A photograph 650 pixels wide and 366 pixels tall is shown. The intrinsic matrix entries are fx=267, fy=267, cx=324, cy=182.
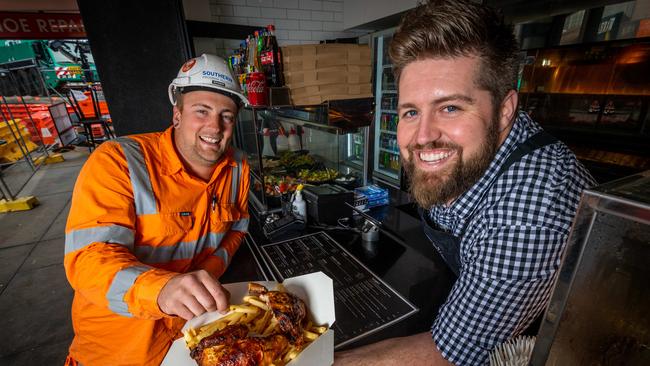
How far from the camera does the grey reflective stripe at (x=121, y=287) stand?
0.99 metres

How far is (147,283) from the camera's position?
0.95 m

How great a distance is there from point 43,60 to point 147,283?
15.4 m

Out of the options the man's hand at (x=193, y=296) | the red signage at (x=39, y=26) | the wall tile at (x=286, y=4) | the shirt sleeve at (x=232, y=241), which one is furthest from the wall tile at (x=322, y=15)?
the red signage at (x=39, y=26)

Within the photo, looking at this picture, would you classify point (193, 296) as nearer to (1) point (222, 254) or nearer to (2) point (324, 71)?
(1) point (222, 254)

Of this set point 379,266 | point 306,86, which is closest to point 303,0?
point 306,86

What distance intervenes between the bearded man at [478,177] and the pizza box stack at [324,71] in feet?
2.96

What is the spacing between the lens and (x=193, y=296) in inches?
34.3

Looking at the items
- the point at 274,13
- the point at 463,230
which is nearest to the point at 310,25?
the point at 274,13

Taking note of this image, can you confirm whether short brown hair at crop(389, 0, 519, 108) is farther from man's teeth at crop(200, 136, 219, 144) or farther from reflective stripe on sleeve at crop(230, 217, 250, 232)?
reflective stripe on sleeve at crop(230, 217, 250, 232)

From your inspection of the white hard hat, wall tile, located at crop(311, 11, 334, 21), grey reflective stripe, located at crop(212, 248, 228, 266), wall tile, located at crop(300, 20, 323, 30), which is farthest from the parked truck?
grey reflective stripe, located at crop(212, 248, 228, 266)

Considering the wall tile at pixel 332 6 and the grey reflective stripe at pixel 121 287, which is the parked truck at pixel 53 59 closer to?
the wall tile at pixel 332 6

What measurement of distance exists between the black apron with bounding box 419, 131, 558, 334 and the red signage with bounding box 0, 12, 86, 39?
933 centimetres

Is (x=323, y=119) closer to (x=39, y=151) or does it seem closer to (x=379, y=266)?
(x=379, y=266)

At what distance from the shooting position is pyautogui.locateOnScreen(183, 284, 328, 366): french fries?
853 mm
